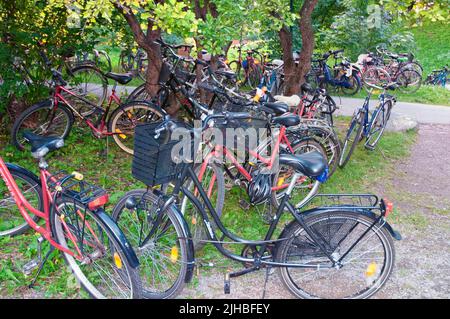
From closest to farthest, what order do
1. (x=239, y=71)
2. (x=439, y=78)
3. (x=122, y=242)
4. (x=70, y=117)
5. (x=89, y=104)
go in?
1. (x=122, y=242)
2. (x=70, y=117)
3. (x=89, y=104)
4. (x=239, y=71)
5. (x=439, y=78)

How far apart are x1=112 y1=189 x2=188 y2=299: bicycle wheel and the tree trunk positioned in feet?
13.1

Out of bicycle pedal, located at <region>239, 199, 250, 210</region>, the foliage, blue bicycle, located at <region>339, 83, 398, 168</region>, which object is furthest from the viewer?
blue bicycle, located at <region>339, 83, 398, 168</region>

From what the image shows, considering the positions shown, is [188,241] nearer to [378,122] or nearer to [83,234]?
[83,234]

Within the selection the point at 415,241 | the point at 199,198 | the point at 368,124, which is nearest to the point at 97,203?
the point at 199,198

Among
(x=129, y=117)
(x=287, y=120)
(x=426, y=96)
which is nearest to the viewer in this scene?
(x=287, y=120)

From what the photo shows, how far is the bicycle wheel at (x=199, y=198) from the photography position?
9.94 feet

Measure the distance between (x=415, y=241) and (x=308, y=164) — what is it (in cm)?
178

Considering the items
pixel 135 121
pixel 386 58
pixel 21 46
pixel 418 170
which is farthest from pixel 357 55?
pixel 21 46

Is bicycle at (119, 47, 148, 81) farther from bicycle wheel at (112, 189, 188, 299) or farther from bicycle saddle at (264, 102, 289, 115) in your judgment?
bicycle wheel at (112, 189, 188, 299)

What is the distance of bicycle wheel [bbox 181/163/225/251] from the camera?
9.94ft

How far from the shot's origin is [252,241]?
2.91 metres

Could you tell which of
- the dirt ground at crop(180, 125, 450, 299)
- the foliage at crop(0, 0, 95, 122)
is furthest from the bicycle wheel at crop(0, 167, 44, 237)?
the foliage at crop(0, 0, 95, 122)

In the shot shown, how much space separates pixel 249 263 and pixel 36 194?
189cm

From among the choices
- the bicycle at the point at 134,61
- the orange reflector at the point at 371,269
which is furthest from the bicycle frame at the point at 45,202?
the bicycle at the point at 134,61
